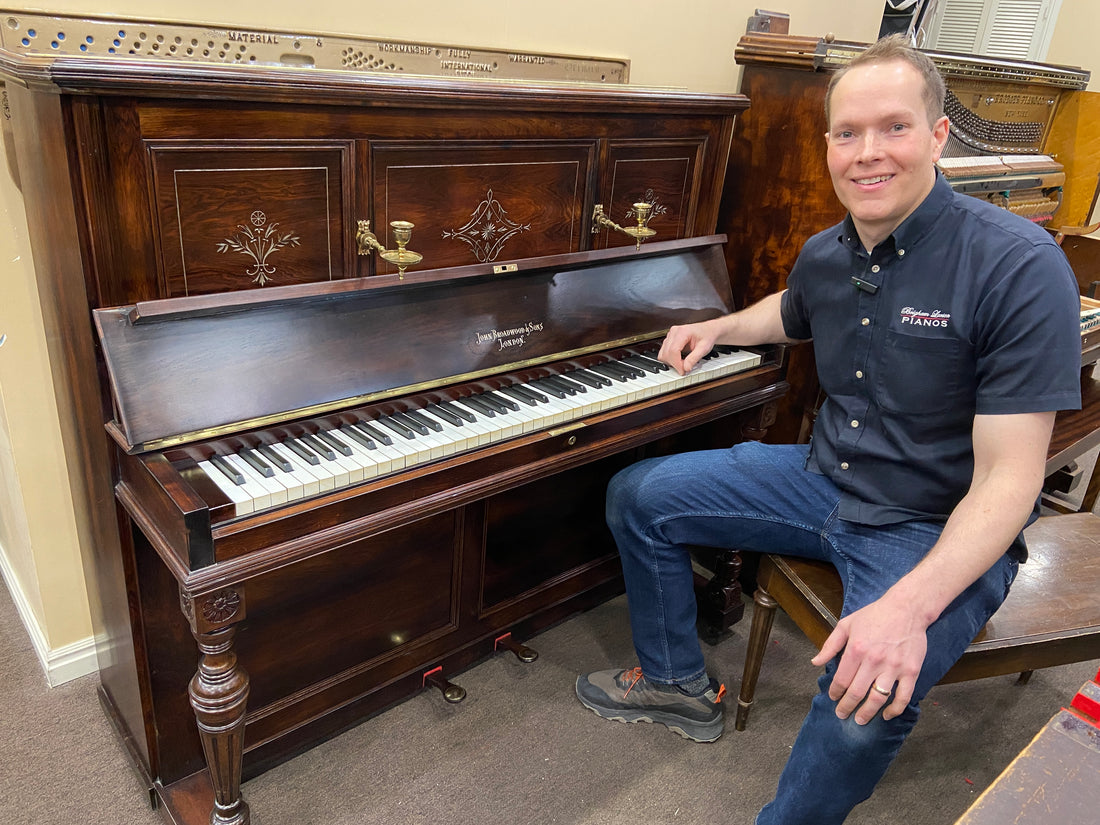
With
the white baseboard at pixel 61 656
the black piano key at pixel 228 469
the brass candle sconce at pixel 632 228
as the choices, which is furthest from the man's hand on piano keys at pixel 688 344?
the white baseboard at pixel 61 656

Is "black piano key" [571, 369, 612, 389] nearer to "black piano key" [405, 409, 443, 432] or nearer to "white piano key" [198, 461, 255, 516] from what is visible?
"black piano key" [405, 409, 443, 432]

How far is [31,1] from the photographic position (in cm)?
149

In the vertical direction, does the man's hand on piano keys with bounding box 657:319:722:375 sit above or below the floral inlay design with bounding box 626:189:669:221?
below

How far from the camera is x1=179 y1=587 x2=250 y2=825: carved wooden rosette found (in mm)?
1347

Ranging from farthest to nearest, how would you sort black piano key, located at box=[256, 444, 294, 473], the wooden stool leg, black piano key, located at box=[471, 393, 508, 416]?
the wooden stool leg < black piano key, located at box=[471, 393, 508, 416] < black piano key, located at box=[256, 444, 294, 473]

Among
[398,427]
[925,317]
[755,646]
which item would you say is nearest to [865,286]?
[925,317]

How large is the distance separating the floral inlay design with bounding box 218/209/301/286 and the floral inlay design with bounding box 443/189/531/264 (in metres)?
0.36

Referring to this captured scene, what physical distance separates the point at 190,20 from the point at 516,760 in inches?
68.9

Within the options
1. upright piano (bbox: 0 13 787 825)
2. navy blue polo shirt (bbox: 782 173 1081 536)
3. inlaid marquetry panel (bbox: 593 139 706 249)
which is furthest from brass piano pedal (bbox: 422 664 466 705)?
inlaid marquetry panel (bbox: 593 139 706 249)

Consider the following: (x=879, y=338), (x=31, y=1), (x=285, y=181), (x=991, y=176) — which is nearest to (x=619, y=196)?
(x=879, y=338)

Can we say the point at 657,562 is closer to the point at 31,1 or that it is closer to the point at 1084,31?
the point at 31,1

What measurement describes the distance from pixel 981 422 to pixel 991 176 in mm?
1603

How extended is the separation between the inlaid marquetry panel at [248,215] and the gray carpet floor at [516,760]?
3.75 feet

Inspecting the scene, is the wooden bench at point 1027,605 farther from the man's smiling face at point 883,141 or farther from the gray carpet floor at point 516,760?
the man's smiling face at point 883,141
